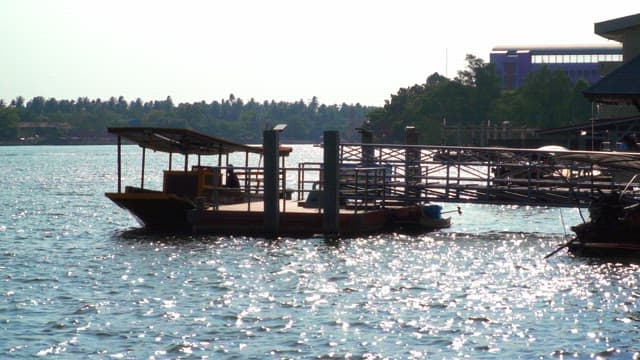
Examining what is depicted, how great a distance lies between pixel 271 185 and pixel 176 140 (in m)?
5.94

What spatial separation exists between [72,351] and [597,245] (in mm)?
18108

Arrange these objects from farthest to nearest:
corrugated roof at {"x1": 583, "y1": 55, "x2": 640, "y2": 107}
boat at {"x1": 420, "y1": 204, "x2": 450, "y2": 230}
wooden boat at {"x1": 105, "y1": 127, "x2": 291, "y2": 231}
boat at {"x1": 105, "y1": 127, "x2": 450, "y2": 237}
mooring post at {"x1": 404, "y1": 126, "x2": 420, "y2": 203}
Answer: corrugated roof at {"x1": 583, "y1": 55, "x2": 640, "y2": 107}, boat at {"x1": 420, "y1": 204, "x2": 450, "y2": 230}, mooring post at {"x1": 404, "y1": 126, "x2": 420, "y2": 203}, wooden boat at {"x1": 105, "y1": 127, "x2": 291, "y2": 231}, boat at {"x1": 105, "y1": 127, "x2": 450, "y2": 237}

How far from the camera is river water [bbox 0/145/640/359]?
76.8 feet

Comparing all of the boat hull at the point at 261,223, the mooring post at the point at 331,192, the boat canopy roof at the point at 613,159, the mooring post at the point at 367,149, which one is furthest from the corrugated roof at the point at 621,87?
the mooring post at the point at 331,192

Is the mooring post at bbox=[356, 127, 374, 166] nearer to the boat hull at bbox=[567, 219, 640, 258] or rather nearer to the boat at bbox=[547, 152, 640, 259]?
the boat at bbox=[547, 152, 640, 259]

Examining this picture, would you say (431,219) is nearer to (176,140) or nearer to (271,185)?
(271,185)

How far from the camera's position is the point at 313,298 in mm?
29016

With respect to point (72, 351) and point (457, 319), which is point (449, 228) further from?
point (72, 351)

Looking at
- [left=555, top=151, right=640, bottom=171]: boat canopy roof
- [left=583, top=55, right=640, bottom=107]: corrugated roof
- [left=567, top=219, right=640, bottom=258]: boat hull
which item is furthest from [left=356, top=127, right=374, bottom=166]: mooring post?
[left=567, top=219, right=640, bottom=258]: boat hull

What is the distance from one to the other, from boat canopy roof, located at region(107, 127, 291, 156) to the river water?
3392 mm

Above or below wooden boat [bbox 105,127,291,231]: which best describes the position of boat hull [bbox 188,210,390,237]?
below

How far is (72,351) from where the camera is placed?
2280 cm

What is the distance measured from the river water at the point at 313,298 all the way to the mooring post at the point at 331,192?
2.81 ft

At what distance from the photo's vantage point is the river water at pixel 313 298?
2341 centimetres
